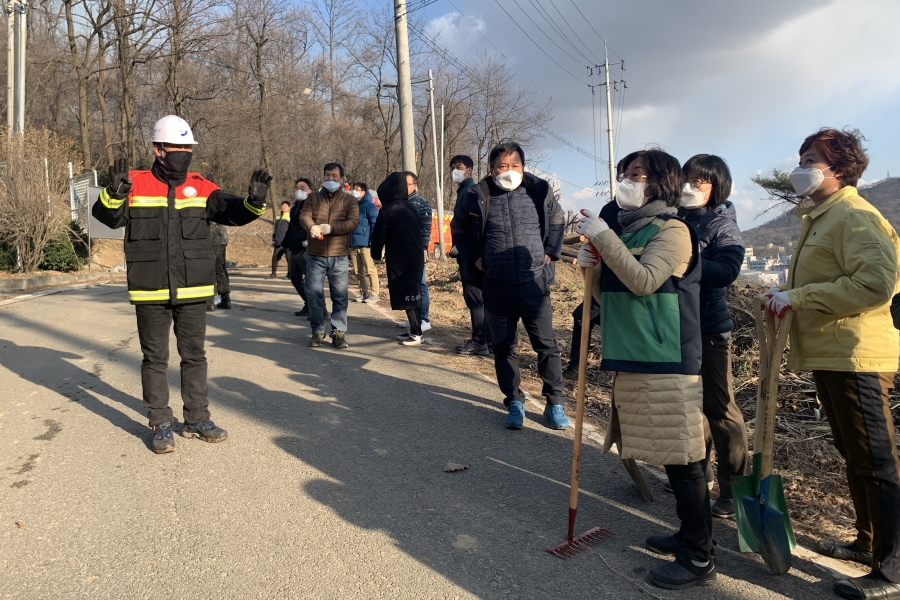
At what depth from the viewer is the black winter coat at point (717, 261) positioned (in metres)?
3.53

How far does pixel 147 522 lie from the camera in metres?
3.50

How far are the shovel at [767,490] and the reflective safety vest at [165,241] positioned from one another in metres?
3.39

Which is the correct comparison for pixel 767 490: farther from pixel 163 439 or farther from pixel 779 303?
pixel 163 439

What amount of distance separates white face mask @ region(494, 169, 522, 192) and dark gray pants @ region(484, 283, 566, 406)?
745 millimetres

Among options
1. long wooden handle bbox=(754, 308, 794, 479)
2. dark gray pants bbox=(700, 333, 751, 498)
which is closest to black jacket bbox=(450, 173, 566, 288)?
dark gray pants bbox=(700, 333, 751, 498)

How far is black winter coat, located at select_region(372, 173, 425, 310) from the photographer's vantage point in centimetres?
793

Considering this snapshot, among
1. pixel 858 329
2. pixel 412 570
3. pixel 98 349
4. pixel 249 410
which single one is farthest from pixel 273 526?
pixel 98 349

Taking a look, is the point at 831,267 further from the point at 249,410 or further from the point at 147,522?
the point at 249,410

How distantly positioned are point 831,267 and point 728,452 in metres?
1.17

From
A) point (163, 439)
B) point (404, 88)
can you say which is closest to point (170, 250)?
point (163, 439)

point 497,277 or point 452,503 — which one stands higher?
point 497,277

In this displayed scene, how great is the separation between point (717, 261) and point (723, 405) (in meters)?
0.77

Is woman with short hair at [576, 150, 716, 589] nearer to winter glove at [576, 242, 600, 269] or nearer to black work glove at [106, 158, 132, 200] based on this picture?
winter glove at [576, 242, 600, 269]

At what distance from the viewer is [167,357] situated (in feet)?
15.7
